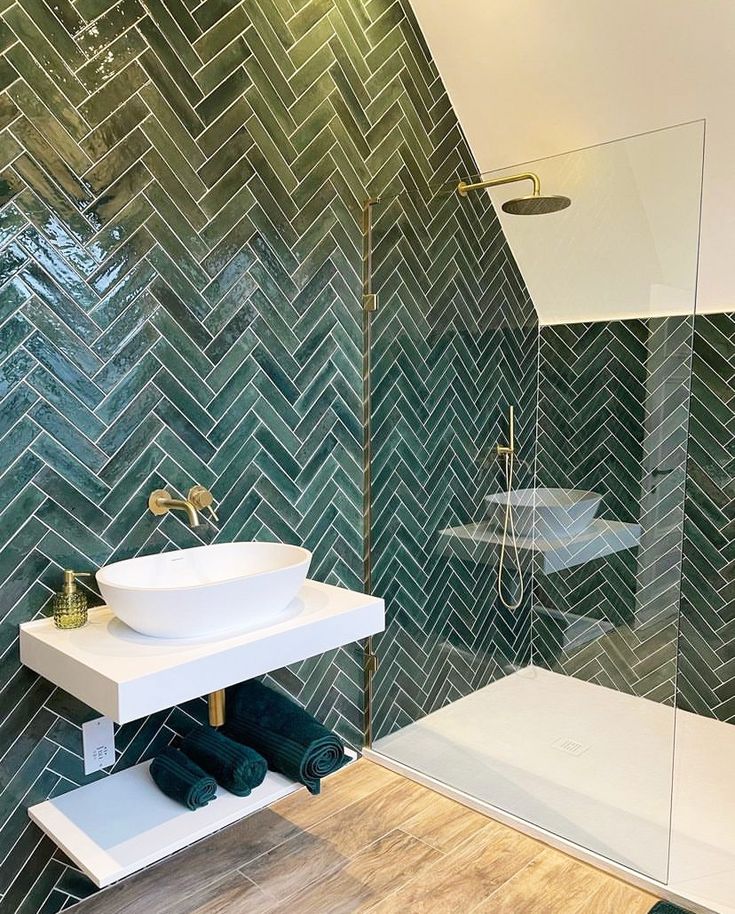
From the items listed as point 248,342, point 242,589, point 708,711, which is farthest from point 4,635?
point 708,711

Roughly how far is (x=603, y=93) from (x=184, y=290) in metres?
1.70

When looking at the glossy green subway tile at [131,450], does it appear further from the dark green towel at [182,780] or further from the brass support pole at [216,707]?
the dark green towel at [182,780]

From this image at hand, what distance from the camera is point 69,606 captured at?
193 centimetres

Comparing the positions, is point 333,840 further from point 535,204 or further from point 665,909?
point 535,204

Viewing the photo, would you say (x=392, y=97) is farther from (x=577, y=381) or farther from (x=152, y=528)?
(x=152, y=528)

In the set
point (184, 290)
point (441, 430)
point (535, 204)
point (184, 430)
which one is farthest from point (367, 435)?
point (535, 204)

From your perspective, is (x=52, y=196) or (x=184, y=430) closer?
(x=52, y=196)

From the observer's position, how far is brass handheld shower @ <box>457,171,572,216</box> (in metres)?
2.55

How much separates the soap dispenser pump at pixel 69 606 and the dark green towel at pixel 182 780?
1.61 feet

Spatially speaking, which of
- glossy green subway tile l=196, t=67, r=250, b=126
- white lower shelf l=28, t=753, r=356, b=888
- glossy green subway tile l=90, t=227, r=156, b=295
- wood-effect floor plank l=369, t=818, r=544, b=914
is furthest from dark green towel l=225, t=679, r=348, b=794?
glossy green subway tile l=196, t=67, r=250, b=126

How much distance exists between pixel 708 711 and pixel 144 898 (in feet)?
8.04

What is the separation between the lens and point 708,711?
3.23m

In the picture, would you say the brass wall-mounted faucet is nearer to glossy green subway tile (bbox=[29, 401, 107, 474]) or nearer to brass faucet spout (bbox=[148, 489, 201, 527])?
brass faucet spout (bbox=[148, 489, 201, 527])

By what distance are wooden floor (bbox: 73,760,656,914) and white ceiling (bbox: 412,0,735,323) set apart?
177 centimetres
